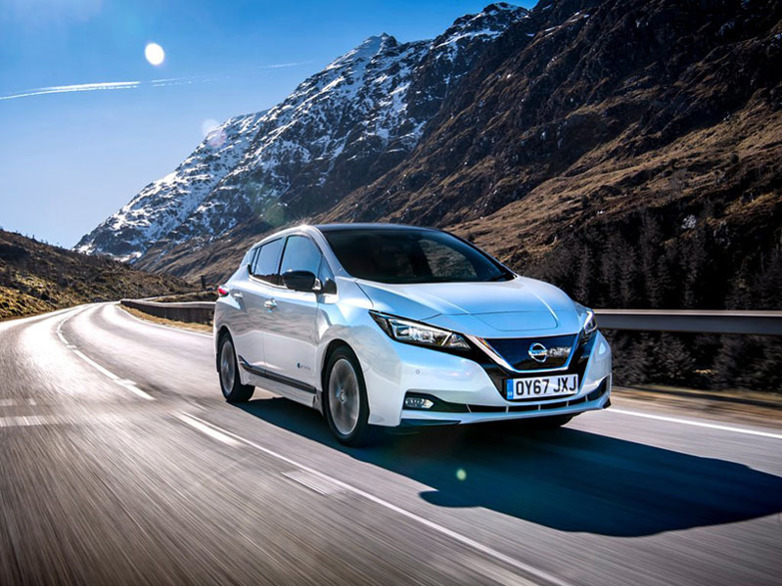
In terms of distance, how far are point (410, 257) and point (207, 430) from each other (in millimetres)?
2270

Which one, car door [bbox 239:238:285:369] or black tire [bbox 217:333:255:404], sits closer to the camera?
car door [bbox 239:238:285:369]

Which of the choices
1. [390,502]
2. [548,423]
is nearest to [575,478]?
[390,502]

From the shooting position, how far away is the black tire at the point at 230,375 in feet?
24.9

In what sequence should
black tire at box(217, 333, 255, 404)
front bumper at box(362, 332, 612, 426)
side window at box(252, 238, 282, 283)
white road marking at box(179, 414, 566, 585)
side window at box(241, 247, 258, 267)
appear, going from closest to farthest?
white road marking at box(179, 414, 566, 585) < front bumper at box(362, 332, 612, 426) < side window at box(252, 238, 282, 283) < black tire at box(217, 333, 255, 404) < side window at box(241, 247, 258, 267)

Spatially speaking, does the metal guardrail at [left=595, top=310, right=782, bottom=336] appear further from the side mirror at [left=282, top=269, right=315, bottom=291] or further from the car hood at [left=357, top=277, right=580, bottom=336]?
the side mirror at [left=282, top=269, right=315, bottom=291]

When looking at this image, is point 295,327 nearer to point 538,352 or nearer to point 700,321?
point 538,352

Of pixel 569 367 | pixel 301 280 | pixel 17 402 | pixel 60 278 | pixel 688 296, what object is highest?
pixel 688 296

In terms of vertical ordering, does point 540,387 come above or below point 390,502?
above

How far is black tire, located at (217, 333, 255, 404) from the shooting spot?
7602 mm

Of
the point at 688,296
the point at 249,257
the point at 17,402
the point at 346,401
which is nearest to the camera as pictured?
the point at 346,401

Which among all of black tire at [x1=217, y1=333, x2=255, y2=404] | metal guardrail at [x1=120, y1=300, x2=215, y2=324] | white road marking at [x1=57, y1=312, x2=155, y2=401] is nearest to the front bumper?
black tire at [x1=217, y1=333, x2=255, y2=404]

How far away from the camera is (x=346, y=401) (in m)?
5.29

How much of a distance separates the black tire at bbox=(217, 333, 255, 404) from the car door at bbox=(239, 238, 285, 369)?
300mm

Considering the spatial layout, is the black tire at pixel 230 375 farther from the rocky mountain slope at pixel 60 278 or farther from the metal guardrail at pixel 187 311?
the rocky mountain slope at pixel 60 278
